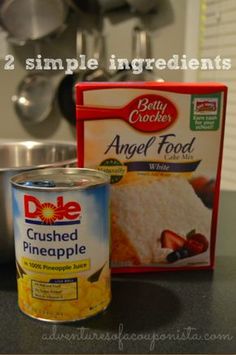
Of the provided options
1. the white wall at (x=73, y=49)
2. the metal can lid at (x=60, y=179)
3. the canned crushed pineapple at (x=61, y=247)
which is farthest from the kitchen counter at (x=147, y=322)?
the white wall at (x=73, y=49)

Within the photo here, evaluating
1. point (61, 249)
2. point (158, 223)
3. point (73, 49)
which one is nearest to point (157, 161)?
point (158, 223)

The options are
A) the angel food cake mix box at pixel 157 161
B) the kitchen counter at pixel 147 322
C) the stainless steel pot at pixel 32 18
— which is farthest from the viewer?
the stainless steel pot at pixel 32 18

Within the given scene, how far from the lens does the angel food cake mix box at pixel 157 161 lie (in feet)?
1.76

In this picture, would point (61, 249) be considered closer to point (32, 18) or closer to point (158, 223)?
point (158, 223)

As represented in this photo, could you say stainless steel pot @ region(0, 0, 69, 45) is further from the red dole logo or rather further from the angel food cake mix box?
the red dole logo

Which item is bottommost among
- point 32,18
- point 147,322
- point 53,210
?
point 147,322

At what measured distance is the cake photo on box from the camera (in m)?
0.56

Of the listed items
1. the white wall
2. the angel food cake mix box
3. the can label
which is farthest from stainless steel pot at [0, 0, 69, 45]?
the can label

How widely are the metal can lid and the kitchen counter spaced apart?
147 millimetres

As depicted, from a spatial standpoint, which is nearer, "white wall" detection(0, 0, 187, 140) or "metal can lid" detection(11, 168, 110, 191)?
"metal can lid" detection(11, 168, 110, 191)

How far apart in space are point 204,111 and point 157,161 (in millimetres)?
88

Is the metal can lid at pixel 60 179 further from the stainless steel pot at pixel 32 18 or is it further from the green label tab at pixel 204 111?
the stainless steel pot at pixel 32 18

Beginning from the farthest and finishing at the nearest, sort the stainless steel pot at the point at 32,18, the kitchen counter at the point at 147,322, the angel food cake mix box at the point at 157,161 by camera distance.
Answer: the stainless steel pot at the point at 32,18 → the angel food cake mix box at the point at 157,161 → the kitchen counter at the point at 147,322

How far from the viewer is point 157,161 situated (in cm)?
55
